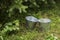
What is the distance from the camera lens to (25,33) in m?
4.76

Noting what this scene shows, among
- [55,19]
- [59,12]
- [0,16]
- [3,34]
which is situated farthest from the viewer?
[59,12]

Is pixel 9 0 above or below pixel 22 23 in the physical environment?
above

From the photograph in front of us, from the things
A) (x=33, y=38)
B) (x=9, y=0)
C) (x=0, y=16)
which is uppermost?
(x=9, y=0)

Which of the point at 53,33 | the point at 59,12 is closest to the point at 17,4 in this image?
the point at 53,33

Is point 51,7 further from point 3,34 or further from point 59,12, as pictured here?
point 3,34

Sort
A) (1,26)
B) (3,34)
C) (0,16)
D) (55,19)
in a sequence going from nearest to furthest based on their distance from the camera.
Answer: (3,34) → (1,26) → (0,16) → (55,19)

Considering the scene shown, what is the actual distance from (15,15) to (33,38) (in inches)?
40.8

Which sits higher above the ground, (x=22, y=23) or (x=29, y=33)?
(x=22, y=23)

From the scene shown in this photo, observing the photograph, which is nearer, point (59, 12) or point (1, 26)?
point (1, 26)

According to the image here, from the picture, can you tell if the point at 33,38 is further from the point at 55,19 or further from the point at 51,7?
the point at 51,7

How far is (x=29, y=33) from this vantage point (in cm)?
476

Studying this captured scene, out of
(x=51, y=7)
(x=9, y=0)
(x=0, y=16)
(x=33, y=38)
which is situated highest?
(x=51, y=7)

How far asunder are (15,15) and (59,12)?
1471 millimetres

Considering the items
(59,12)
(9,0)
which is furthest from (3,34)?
(59,12)
